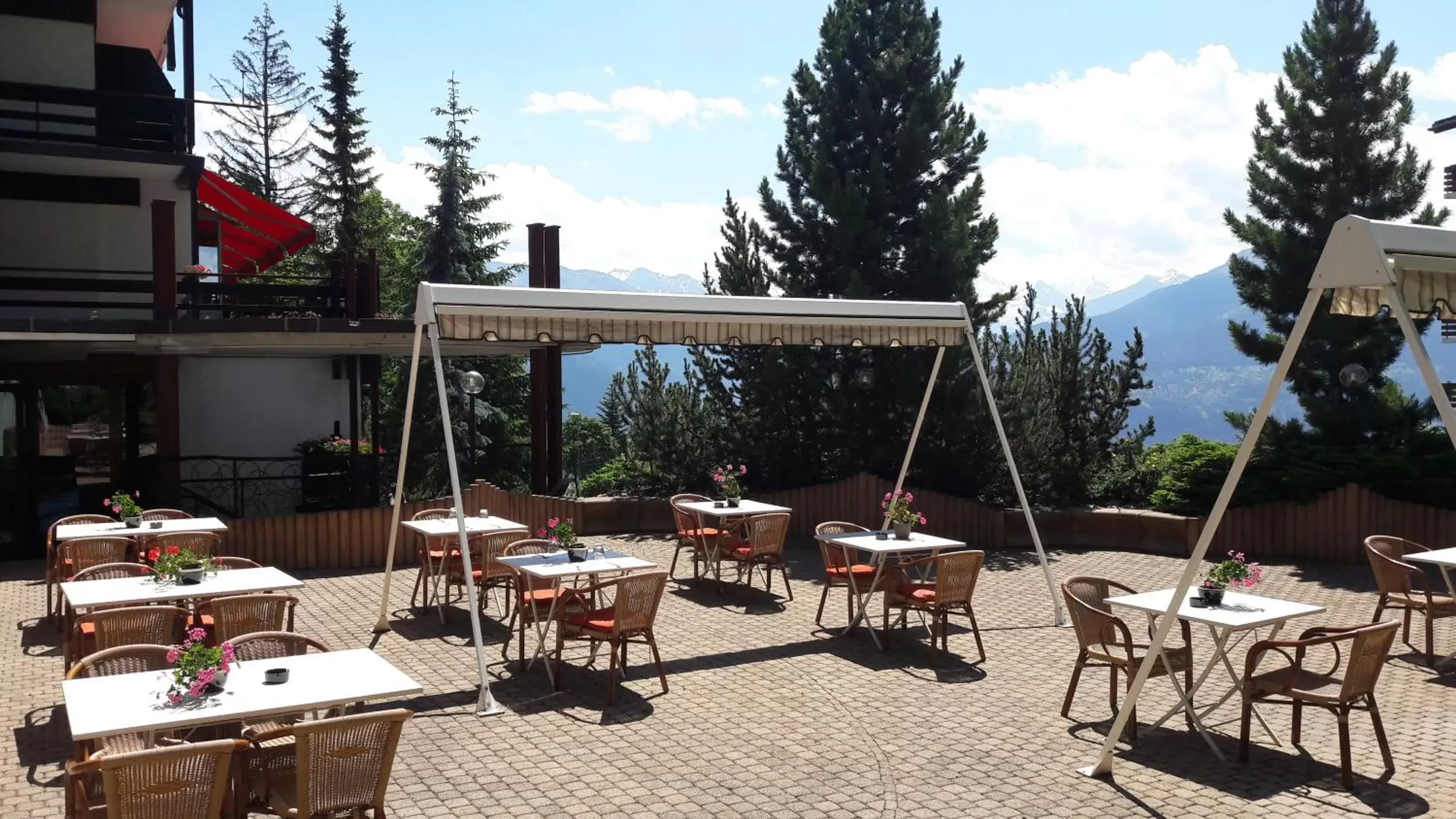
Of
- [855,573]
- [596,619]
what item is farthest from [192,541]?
[855,573]

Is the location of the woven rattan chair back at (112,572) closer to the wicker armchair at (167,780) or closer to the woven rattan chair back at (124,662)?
the woven rattan chair back at (124,662)

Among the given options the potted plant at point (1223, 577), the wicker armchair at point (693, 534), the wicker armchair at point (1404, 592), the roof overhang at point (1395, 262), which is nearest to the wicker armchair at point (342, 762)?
the roof overhang at point (1395, 262)

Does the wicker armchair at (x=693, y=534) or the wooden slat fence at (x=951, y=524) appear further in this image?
the wooden slat fence at (x=951, y=524)

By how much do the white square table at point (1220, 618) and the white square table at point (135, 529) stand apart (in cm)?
801

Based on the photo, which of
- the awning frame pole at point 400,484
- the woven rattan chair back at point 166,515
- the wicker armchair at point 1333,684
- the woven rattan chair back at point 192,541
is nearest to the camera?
the wicker armchair at point 1333,684

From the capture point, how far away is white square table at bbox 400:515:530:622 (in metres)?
10.4

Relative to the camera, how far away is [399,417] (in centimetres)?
3250

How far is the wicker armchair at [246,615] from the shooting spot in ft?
21.9

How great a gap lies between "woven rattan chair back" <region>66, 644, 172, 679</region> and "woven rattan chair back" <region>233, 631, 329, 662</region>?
0.34 meters

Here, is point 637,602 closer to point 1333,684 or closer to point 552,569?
point 552,569

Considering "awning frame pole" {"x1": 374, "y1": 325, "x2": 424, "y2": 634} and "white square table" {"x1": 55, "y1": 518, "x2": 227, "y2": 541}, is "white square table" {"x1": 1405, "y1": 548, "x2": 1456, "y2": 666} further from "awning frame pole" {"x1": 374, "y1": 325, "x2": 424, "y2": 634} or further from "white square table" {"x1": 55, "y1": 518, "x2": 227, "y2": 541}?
"white square table" {"x1": 55, "y1": 518, "x2": 227, "y2": 541}

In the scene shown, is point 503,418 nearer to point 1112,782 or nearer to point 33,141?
point 33,141

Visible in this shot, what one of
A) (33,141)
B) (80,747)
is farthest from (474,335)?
(33,141)

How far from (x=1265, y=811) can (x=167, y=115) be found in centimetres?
1681
